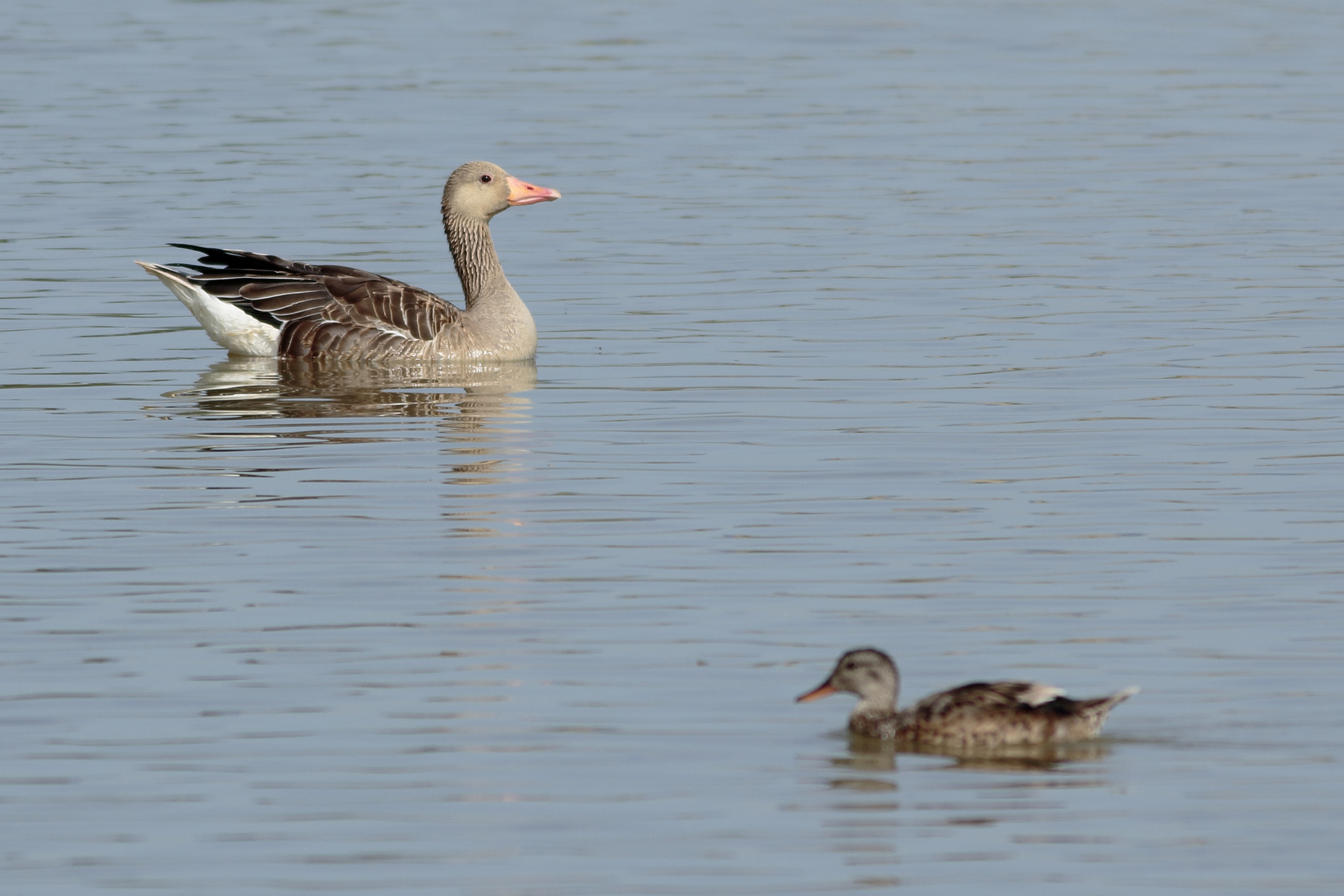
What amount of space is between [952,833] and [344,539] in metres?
5.58

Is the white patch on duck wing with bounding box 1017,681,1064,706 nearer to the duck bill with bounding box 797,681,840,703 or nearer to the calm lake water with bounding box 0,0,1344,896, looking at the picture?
the calm lake water with bounding box 0,0,1344,896

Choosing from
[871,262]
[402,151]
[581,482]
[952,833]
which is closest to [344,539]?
[581,482]

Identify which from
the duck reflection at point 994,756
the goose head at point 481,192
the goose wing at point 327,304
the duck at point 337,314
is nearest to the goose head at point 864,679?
the duck reflection at point 994,756

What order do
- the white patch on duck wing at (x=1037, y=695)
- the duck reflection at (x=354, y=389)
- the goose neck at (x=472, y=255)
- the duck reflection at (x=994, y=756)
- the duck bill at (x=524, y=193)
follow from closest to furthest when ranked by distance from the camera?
the white patch on duck wing at (x=1037, y=695)
the duck reflection at (x=994, y=756)
the duck reflection at (x=354, y=389)
the duck bill at (x=524, y=193)
the goose neck at (x=472, y=255)

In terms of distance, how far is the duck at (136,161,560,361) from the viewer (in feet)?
70.2

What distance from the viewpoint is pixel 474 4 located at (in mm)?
52000

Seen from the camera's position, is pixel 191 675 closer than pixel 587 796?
No

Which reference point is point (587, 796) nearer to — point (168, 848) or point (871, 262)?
point (168, 848)

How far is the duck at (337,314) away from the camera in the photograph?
70.2 ft

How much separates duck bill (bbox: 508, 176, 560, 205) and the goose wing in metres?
1.32

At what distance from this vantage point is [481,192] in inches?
886

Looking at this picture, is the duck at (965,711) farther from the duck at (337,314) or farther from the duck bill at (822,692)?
the duck at (337,314)

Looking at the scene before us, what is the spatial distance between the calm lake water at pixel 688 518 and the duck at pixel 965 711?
0.15 meters

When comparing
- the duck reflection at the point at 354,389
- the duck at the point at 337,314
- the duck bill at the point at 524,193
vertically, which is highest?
the duck bill at the point at 524,193
